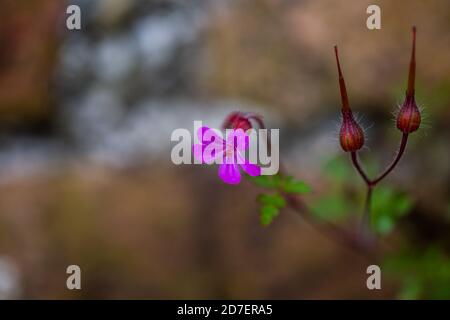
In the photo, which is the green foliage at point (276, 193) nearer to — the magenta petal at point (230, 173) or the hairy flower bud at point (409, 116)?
the magenta petal at point (230, 173)

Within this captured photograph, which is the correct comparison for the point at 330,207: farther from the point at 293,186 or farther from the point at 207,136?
the point at 207,136

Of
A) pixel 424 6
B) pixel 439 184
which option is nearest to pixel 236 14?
pixel 424 6

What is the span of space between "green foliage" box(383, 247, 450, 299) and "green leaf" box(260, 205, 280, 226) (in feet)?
1.27

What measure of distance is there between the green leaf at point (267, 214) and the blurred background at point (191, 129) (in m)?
0.43

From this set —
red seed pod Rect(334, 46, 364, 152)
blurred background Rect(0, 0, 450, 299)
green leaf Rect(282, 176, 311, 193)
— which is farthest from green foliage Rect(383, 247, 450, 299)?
red seed pod Rect(334, 46, 364, 152)

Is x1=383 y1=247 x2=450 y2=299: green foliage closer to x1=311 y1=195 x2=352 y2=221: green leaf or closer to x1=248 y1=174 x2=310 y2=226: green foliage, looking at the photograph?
x1=311 y1=195 x2=352 y2=221: green leaf

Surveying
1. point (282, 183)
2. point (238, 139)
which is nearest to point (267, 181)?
point (282, 183)

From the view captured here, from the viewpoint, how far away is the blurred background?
165 centimetres

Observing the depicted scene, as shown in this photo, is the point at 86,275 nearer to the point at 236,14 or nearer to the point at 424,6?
the point at 236,14

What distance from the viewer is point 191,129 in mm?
1657

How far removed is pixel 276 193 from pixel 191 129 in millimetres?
455

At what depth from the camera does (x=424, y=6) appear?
65.1 inches

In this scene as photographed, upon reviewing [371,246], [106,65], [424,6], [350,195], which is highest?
[424,6]
